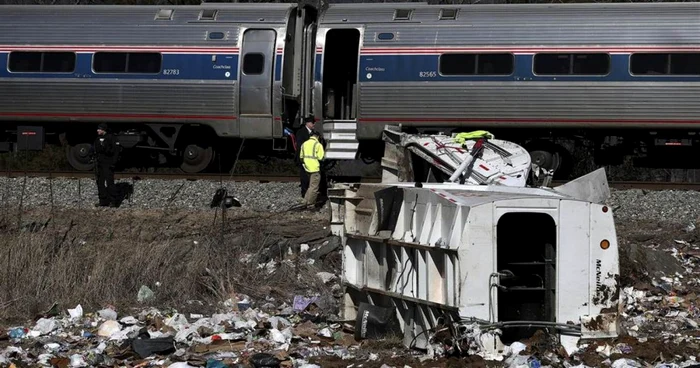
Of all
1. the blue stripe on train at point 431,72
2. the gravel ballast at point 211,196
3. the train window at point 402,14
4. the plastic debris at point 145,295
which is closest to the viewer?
the plastic debris at point 145,295

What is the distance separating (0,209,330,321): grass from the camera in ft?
34.9

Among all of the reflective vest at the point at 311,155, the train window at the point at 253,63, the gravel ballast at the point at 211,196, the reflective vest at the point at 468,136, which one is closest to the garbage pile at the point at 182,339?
the reflective vest at the point at 468,136

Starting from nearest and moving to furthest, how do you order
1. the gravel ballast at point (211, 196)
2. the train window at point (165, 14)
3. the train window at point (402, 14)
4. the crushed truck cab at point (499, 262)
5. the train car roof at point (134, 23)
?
the crushed truck cab at point (499, 262)
the gravel ballast at point (211, 196)
the train window at point (402, 14)
the train car roof at point (134, 23)
the train window at point (165, 14)

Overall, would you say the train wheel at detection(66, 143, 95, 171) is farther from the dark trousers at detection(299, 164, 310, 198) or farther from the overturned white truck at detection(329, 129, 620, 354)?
the overturned white truck at detection(329, 129, 620, 354)

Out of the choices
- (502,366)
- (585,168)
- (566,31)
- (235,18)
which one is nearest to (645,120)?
(566,31)

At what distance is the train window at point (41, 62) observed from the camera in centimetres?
1909

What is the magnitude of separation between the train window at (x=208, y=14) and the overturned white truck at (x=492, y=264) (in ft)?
33.9

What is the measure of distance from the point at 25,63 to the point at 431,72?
7.21 m

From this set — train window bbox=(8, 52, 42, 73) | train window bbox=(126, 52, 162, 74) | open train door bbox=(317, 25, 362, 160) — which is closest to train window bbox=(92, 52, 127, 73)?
train window bbox=(126, 52, 162, 74)

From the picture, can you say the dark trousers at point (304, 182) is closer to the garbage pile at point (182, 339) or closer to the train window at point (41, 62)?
the garbage pile at point (182, 339)

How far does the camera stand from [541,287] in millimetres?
8555

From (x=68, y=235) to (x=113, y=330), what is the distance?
3.69m

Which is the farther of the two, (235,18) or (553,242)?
(235,18)

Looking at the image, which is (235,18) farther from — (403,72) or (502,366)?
(502,366)
